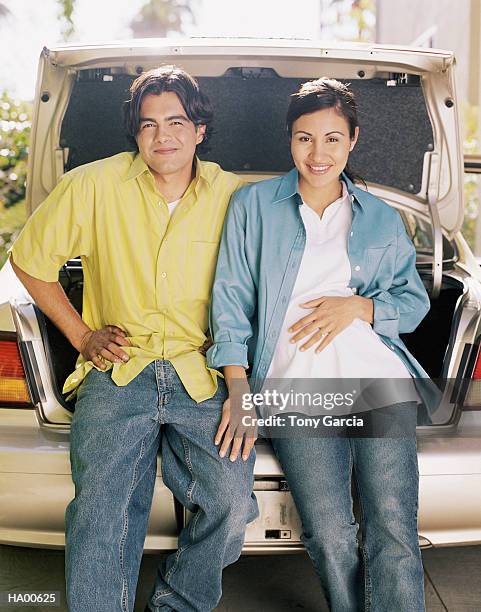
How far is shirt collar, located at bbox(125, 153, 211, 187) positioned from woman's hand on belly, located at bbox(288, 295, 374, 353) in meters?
0.50

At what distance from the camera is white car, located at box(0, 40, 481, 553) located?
253cm

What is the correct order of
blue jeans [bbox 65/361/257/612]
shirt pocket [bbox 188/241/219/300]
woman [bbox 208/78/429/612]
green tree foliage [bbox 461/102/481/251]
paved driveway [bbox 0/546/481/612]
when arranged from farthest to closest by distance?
green tree foliage [bbox 461/102/481/251] → paved driveway [bbox 0/546/481/612] → shirt pocket [bbox 188/241/219/300] → woman [bbox 208/78/429/612] → blue jeans [bbox 65/361/257/612]

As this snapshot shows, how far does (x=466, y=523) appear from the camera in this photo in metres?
2.57

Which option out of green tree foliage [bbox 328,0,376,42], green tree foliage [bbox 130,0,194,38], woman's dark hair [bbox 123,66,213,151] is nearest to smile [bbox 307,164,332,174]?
woman's dark hair [bbox 123,66,213,151]

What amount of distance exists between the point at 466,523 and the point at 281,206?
3.59 feet

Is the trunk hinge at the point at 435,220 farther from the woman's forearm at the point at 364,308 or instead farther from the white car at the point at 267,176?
the woman's forearm at the point at 364,308

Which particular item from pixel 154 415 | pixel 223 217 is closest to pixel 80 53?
pixel 223 217

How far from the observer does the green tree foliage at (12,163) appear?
8.29m

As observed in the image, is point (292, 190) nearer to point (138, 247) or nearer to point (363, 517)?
point (138, 247)

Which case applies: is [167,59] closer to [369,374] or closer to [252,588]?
[369,374]

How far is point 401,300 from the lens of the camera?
2.70 m

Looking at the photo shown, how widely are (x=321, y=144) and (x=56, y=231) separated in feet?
2.77

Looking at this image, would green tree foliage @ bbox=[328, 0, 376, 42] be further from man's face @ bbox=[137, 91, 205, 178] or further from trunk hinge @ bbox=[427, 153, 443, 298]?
man's face @ bbox=[137, 91, 205, 178]

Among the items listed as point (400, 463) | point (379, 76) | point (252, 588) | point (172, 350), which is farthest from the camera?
point (379, 76)
